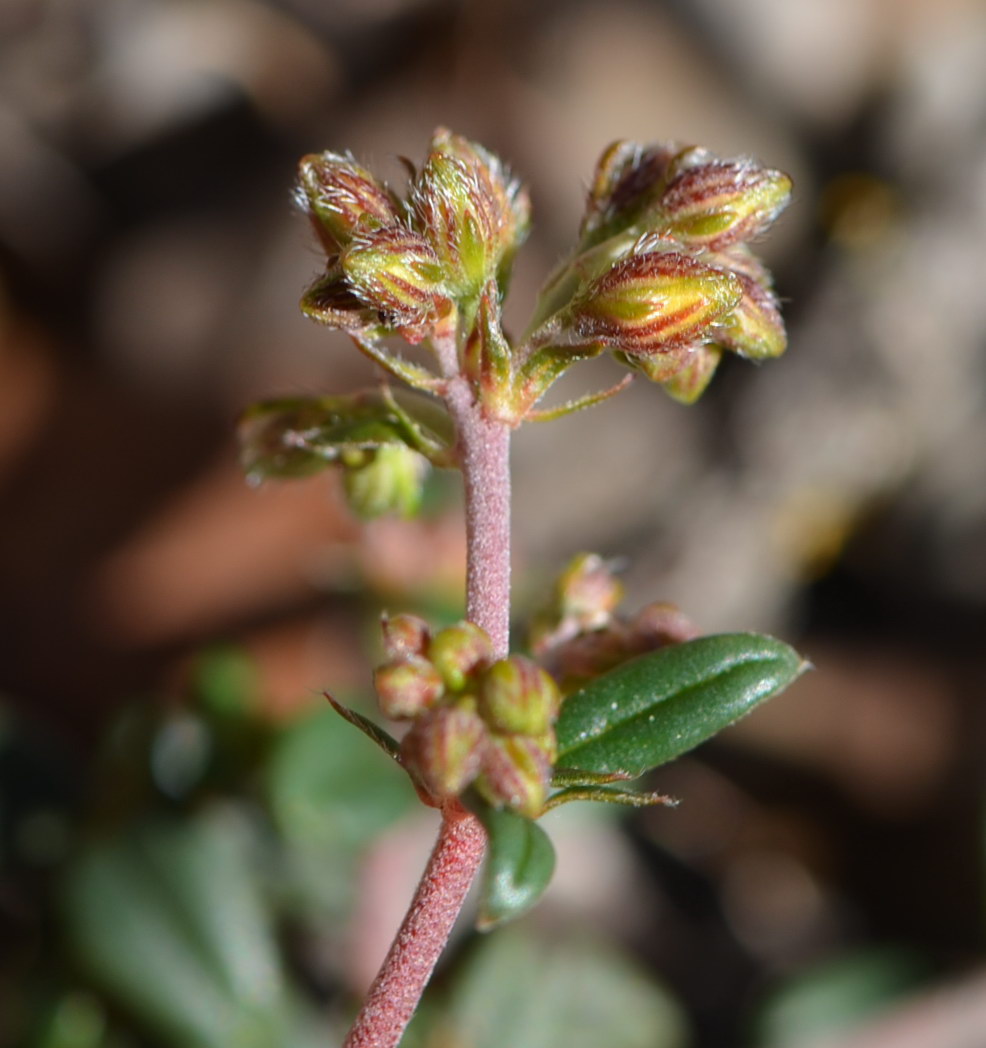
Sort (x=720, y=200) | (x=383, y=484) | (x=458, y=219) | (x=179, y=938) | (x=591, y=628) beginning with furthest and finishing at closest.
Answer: (x=179, y=938), (x=383, y=484), (x=591, y=628), (x=720, y=200), (x=458, y=219)

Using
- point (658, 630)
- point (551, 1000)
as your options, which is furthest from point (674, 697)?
point (551, 1000)

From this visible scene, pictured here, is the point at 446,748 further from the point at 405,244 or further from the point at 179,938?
the point at 179,938

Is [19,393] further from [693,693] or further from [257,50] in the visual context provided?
[693,693]

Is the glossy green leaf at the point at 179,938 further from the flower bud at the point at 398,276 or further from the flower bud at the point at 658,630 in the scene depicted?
the flower bud at the point at 398,276

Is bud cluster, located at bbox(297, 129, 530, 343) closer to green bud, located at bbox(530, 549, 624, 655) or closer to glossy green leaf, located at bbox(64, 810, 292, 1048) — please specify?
green bud, located at bbox(530, 549, 624, 655)

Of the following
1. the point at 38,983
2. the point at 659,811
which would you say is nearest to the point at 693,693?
the point at 38,983

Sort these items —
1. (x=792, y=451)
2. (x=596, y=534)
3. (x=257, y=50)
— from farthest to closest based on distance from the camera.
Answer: (x=257, y=50) → (x=596, y=534) → (x=792, y=451)
